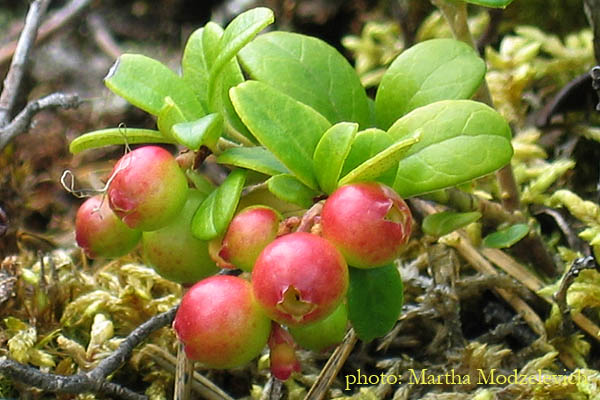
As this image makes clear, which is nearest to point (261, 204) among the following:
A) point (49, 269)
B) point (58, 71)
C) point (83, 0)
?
point (49, 269)

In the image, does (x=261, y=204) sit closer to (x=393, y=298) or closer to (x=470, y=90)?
(x=393, y=298)

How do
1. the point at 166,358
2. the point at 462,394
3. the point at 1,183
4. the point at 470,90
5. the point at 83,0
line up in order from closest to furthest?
the point at 470,90 < the point at 462,394 < the point at 166,358 < the point at 1,183 < the point at 83,0

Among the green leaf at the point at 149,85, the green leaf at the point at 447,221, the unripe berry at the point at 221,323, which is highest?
the green leaf at the point at 149,85

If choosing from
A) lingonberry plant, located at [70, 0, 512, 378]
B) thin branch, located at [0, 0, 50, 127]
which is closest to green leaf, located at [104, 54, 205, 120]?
lingonberry plant, located at [70, 0, 512, 378]

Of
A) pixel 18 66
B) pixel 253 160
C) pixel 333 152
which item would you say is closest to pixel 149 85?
pixel 253 160

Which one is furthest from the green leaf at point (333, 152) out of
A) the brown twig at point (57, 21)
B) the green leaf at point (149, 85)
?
the brown twig at point (57, 21)

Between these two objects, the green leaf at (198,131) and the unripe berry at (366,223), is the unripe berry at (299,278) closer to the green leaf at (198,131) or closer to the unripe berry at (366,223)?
the unripe berry at (366,223)

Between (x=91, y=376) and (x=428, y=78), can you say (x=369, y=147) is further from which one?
(x=91, y=376)
